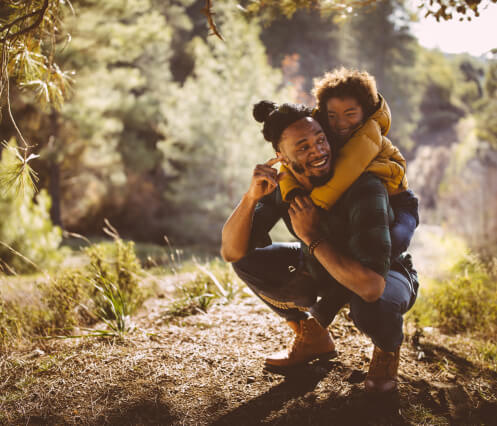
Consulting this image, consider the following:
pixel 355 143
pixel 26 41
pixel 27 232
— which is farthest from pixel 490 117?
pixel 26 41

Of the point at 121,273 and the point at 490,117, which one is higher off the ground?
the point at 490,117

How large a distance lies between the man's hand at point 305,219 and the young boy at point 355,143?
→ 4cm

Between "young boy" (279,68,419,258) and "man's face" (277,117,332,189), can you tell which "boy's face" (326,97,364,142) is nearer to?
"young boy" (279,68,419,258)

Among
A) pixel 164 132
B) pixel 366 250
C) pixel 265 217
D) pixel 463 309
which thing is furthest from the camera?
pixel 164 132

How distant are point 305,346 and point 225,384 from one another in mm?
432

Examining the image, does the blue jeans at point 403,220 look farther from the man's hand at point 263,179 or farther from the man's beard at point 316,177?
the man's hand at point 263,179

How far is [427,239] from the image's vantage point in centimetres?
938

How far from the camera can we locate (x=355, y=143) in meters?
1.47

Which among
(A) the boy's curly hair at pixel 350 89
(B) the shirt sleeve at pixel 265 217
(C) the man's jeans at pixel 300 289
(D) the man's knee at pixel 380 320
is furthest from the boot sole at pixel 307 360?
(A) the boy's curly hair at pixel 350 89

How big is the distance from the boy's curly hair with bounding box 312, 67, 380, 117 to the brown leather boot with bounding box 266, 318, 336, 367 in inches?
41.6

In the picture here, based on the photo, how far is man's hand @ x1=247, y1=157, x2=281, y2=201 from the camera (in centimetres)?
158

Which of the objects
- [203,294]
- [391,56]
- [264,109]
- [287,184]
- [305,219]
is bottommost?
[203,294]

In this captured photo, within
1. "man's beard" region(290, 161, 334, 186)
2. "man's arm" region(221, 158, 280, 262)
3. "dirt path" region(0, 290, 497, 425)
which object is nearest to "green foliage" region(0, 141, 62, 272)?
"dirt path" region(0, 290, 497, 425)

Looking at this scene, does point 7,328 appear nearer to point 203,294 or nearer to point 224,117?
point 203,294
